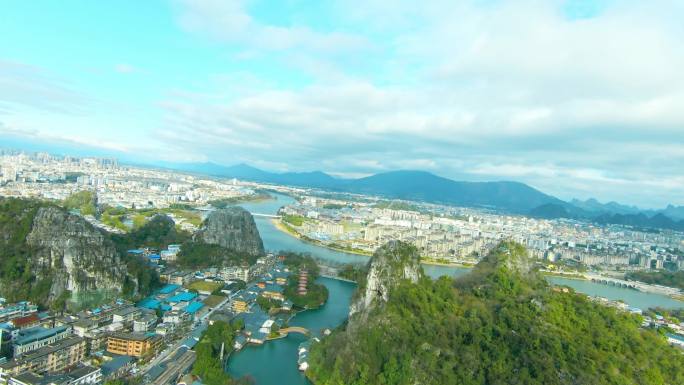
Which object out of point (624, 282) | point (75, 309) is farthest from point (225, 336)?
point (624, 282)

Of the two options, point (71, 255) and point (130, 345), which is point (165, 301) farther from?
point (130, 345)

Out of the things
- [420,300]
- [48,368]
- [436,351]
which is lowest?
[48,368]

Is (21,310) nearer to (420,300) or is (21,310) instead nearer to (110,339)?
(110,339)

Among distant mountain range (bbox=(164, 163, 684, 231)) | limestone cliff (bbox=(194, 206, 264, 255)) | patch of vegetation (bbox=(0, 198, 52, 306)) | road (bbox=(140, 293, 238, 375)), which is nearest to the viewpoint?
road (bbox=(140, 293, 238, 375))

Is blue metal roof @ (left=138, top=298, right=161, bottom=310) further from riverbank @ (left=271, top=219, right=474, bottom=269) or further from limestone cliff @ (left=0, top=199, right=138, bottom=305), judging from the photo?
riverbank @ (left=271, top=219, right=474, bottom=269)

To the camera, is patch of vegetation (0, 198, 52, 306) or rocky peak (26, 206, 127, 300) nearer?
patch of vegetation (0, 198, 52, 306)

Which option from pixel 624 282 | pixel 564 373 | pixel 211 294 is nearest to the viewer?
pixel 564 373

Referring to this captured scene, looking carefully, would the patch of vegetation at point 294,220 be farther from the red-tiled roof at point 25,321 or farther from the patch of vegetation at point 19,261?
the red-tiled roof at point 25,321

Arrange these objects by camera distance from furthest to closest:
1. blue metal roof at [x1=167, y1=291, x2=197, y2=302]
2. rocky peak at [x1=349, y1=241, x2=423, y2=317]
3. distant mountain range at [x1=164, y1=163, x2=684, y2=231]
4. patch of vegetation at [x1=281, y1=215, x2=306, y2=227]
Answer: distant mountain range at [x1=164, y1=163, x2=684, y2=231], patch of vegetation at [x1=281, y1=215, x2=306, y2=227], blue metal roof at [x1=167, y1=291, x2=197, y2=302], rocky peak at [x1=349, y1=241, x2=423, y2=317]

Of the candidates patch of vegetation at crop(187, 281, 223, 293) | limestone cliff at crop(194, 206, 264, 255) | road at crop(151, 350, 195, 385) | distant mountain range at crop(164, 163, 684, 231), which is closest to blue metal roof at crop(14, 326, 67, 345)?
road at crop(151, 350, 195, 385)
